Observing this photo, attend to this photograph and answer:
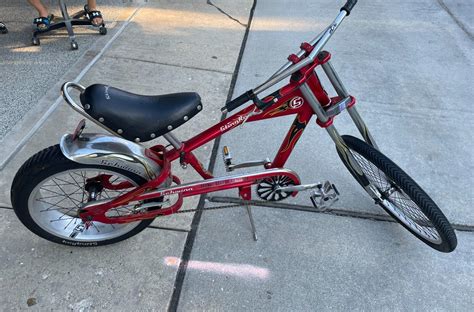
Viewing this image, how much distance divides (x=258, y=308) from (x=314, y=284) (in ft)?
1.08

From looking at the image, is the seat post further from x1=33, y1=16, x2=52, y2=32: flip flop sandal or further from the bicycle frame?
x1=33, y1=16, x2=52, y2=32: flip flop sandal

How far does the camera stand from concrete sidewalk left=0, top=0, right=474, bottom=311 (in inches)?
74.5

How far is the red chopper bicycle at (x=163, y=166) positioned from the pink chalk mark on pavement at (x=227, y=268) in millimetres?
216

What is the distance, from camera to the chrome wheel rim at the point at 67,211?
1878 mm

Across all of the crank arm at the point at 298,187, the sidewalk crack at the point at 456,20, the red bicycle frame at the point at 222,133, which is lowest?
the sidewalk crack at the point at 456,20

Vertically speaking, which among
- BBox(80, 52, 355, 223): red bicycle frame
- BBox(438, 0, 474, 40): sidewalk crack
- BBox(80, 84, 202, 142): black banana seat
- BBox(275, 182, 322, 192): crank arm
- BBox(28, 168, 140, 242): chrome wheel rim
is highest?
BBox(80, 84, 202, 142): black banana seat

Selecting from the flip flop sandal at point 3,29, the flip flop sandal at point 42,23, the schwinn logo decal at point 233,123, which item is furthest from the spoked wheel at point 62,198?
the flip flop sandal at point 3,29

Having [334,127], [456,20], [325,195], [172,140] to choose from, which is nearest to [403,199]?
[325,195]

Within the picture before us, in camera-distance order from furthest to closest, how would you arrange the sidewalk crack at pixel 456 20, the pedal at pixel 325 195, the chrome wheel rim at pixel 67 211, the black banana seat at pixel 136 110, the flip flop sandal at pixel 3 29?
the sidewalk crack at pixel 456 20, the flip flop sandal at pixel 3 29, the pedal at pixel 325 195, the chrome wheel rim at pixel 67 211, the black banana seat at pixel 136 110

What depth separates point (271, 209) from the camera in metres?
2.32

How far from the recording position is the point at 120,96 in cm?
158

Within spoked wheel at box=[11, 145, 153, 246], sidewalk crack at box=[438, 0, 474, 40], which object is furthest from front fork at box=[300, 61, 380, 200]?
sidewalk crack at box=[438, 0, 474, 40]

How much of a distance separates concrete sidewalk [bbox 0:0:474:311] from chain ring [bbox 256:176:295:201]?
0.24 metres

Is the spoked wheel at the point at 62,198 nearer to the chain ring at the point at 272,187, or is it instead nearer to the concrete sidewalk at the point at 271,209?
the concrete sidewalk at the point at 271,209
